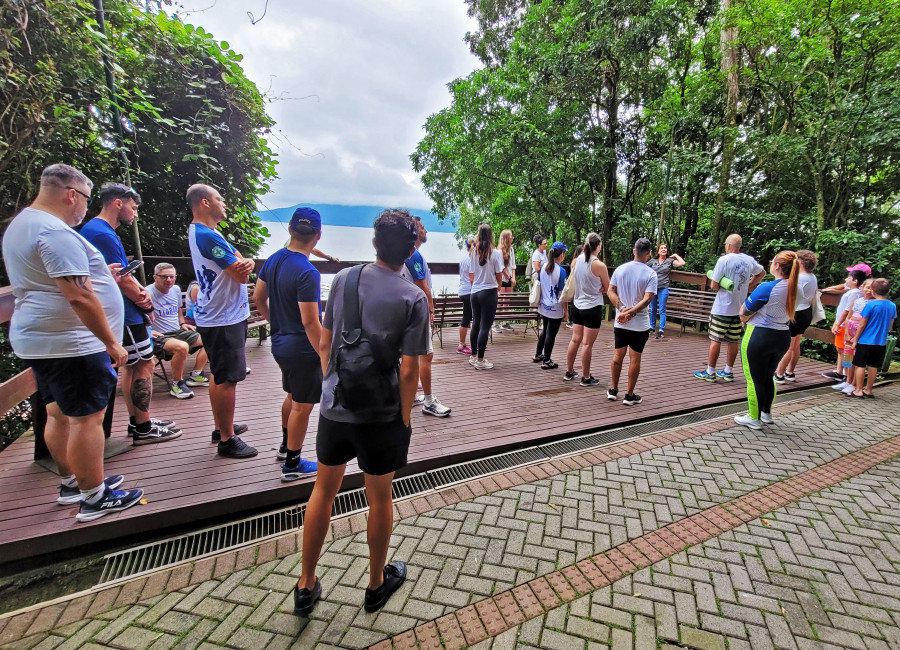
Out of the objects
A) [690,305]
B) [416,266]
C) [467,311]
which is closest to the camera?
[416,266]

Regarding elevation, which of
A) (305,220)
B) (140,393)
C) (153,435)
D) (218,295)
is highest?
(305,220)

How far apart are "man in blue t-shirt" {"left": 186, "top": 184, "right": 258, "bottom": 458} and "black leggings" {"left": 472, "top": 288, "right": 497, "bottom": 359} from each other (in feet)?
9.54

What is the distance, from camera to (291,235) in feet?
8.25

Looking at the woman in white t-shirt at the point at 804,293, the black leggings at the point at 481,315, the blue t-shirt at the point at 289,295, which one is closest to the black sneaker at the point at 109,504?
the blue t-shirt at the point at 289,295

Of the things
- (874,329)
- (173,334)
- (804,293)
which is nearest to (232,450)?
(173,334)

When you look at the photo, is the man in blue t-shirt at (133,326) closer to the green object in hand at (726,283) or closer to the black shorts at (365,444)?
the black shorts at (365,444)

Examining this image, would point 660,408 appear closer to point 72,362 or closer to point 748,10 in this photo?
point 72,362

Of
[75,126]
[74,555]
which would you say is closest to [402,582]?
[74,555]

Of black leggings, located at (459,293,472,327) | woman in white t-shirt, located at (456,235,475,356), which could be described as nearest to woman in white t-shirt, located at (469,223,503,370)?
woman in white t-shirt, located at (456,235,475,356)

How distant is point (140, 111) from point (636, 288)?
6886mm

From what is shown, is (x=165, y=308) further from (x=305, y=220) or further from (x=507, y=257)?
(x=507, y=257)

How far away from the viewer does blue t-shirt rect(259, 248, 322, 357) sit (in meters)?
2.45

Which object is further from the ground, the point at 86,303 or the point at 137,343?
the point at 86,303

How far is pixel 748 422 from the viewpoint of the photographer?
397cm
